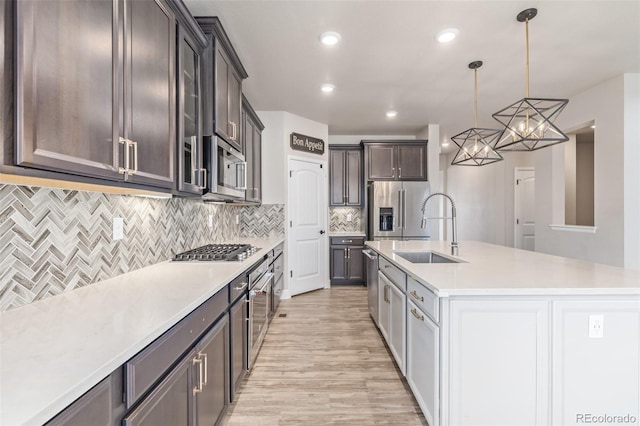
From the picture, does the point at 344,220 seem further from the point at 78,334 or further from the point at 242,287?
the point at 78,334

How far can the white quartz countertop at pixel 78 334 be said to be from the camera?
623 millimetres

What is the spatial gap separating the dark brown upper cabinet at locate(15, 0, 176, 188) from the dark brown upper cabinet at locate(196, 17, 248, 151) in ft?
1.46

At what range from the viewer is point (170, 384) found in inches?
42.7

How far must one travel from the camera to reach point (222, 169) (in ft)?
7.73

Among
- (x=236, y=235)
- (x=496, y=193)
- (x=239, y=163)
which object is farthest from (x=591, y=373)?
(x=496, y=193)

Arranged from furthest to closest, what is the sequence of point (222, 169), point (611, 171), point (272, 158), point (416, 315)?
point (272, 158) → point (611, 171) → point (222, 169) → point (416, 315)

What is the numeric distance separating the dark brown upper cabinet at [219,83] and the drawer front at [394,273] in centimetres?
167

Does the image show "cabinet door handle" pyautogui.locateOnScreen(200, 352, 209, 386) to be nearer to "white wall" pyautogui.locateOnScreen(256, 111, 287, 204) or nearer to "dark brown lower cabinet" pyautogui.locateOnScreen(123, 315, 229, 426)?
"dark brown lower cabinet" pyautogui.locateOnScreen(123, 315, 229, 426)

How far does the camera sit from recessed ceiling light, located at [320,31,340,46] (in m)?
2.58

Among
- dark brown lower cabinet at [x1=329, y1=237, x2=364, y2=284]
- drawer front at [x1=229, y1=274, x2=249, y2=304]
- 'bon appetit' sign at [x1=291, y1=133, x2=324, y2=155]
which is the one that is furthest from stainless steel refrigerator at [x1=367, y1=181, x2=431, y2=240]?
drawer front at [x1=229, y1=274, x2=249, y2=304]

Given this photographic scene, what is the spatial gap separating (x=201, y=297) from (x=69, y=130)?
77 cm

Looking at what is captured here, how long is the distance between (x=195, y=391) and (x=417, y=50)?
3.13 meters

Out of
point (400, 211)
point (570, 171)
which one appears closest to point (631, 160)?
point (570, 171)

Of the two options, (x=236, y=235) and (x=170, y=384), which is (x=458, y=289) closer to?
(x=170, y=384)
